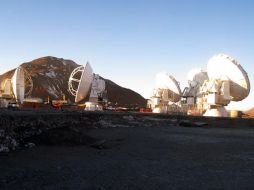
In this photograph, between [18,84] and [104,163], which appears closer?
[104,163]

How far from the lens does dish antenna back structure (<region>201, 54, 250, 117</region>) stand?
54.4m

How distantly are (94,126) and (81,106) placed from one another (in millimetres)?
30118

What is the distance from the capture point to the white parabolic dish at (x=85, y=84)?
176 feet

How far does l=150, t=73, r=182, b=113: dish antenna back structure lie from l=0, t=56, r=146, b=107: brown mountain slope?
187 ft

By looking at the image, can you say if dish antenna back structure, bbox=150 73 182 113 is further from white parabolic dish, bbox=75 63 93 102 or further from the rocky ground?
the rocky ground

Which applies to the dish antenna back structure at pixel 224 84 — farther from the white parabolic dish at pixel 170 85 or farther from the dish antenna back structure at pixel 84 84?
the white parabolic dish at pixel 170 85

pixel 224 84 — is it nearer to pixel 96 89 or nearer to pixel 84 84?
pixel 96 89

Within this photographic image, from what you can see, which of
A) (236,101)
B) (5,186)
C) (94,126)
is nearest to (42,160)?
(5,186)

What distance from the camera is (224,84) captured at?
55.2 m

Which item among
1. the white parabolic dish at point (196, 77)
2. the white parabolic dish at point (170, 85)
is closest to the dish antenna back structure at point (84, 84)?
the white parabolic dish at point (170, 85)

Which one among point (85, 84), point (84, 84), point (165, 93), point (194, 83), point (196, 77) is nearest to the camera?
point (84, 84)

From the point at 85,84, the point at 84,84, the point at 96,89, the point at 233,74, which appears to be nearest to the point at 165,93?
the point at 96,89

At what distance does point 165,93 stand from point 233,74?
95.3 feet

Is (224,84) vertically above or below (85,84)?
above
